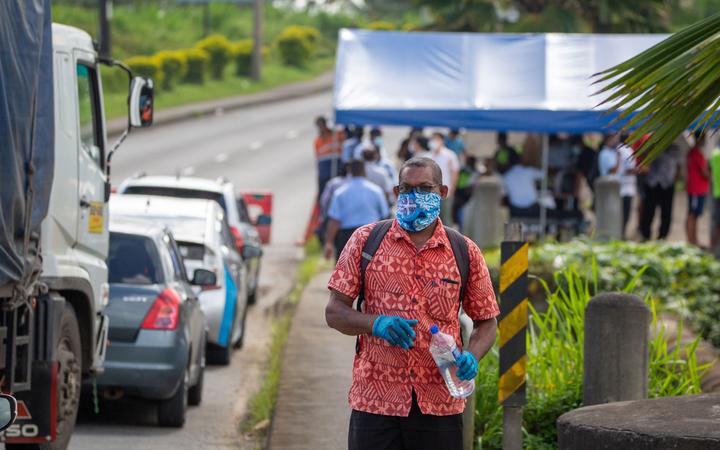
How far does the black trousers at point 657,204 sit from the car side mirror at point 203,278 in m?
11.4

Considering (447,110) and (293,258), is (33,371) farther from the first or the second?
(293,258)

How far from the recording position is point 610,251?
14.9 meters

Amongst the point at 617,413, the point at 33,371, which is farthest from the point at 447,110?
the point at 617,413

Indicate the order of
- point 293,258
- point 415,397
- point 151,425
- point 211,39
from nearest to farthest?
point 415,397 → point 151,425 → point 293,258 → point 211,39

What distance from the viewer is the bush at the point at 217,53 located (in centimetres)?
5141

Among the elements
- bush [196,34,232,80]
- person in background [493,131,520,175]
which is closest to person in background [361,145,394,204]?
person in background [493,131,520,175]

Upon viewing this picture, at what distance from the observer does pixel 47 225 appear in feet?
27.1

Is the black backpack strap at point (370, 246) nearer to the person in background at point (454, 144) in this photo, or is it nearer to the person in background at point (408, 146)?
the person in background at point (408, 146)

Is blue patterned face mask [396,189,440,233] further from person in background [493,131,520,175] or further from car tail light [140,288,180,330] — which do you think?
person in background [493,131,520,175]

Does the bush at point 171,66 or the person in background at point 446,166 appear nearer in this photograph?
the person in background at point 446,166

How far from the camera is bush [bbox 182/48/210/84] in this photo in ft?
164

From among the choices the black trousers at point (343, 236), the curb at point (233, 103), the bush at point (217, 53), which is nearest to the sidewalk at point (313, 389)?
the black trousers at point (343, 236)

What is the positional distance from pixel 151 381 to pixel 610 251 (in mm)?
6354

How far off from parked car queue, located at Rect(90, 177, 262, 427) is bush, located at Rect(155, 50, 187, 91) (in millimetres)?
34170
